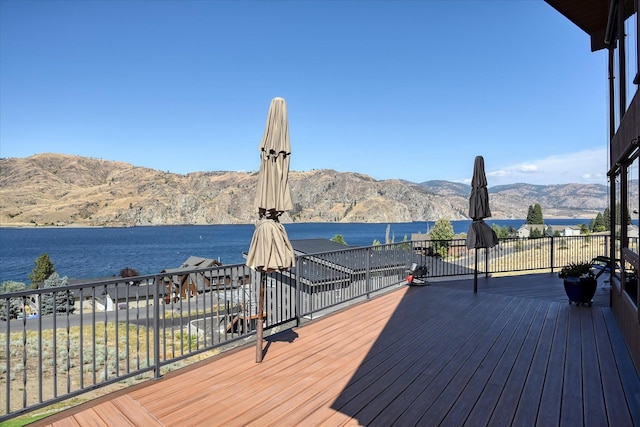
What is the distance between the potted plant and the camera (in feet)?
19.9

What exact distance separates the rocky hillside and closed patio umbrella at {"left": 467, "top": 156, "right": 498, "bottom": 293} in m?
99.4

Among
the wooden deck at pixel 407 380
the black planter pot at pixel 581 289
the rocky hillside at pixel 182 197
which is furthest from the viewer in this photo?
the rocky hillside at pixel 182 197

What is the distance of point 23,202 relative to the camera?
12350 centimetres

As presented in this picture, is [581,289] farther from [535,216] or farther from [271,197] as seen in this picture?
[535,216]

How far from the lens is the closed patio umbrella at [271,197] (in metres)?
3.72

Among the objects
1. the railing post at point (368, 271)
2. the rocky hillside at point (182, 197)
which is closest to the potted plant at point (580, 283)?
the railing post at point (368, 271)

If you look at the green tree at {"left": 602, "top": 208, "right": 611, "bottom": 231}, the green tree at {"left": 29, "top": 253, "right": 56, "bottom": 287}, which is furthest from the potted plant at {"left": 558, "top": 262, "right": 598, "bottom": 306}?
the green tree at {"left": 29, "top": 253, "right": 56, "bottom": 287}

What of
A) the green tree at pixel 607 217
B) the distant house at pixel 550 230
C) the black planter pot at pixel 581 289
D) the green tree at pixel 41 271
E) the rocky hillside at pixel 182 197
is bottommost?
the green tree at pixel 41 271

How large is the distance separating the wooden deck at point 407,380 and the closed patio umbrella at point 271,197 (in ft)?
2.40

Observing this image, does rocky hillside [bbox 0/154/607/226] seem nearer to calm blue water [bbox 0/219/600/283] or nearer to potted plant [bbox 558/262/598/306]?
calm blue water [bbox 0/219/600/283]

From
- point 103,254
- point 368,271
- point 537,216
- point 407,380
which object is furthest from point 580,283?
point 103,254

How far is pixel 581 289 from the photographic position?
19.9ft

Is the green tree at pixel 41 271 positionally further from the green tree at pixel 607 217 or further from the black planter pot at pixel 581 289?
the green tree at pixel 607 217

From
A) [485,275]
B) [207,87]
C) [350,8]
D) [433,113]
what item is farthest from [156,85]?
[485,275]
